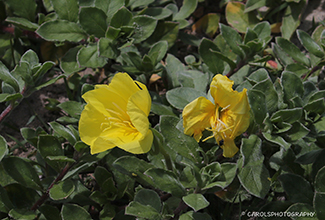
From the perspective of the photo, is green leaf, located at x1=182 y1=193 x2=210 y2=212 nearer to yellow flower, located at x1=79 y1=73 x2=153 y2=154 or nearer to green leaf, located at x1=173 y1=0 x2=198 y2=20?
yellow flower, located at x1=79 y1=73 x2=153 y2=154

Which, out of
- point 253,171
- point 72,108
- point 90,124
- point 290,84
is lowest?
point 253,171

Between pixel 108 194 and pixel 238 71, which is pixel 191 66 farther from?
pixel 108 194

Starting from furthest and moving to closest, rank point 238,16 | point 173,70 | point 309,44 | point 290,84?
point 238,16, point 173,70, point 309,44, point 290,84

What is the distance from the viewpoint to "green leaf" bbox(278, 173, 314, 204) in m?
2.35

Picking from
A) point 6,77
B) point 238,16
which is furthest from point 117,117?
point 238,16

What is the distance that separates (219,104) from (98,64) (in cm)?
132

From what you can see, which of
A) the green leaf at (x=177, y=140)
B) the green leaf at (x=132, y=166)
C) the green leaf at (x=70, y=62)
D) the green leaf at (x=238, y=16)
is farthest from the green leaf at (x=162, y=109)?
the green leaf at (x=238, y=16)

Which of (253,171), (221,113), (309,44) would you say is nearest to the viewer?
(221,113)

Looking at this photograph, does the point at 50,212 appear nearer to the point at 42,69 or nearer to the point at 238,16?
the point at 42,69

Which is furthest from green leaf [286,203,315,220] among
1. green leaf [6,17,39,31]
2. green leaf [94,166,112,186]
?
green leaf [6,17,39,31]

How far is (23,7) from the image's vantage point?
3.18 metres

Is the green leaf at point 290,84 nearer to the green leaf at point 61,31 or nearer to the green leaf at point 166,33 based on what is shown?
the green leaf at point 166,33

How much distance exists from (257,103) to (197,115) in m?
0.47

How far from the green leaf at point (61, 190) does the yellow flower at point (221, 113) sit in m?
1.02
